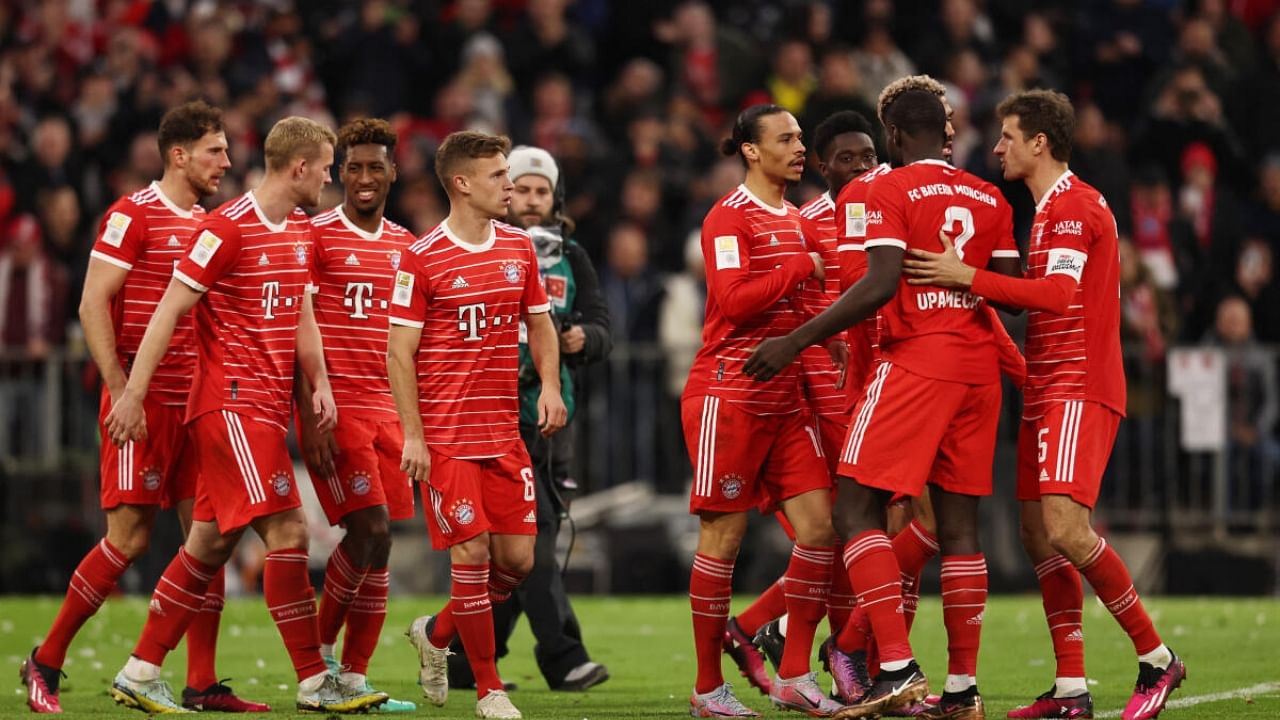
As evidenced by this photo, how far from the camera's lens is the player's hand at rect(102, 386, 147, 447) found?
28.8 ft

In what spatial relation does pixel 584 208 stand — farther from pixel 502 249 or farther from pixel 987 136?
pixel 502 249

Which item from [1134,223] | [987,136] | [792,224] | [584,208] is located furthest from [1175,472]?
[792,224]

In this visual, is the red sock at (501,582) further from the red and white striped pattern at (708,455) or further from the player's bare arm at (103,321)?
the player's bare arm at (103,321)

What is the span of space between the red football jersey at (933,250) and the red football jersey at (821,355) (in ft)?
2.55

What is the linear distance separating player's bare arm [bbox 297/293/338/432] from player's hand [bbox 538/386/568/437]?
93cm

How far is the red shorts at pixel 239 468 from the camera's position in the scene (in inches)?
345

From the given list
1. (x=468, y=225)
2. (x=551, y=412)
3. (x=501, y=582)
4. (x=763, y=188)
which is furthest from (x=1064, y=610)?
(x=468, y=225)

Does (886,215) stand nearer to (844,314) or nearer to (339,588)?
(844,314)

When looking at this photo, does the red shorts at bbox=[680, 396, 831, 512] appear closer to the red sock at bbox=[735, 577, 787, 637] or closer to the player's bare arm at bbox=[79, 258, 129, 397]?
the red sock at bbox=[735, 577, 787, 637]

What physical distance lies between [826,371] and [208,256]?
105 inches

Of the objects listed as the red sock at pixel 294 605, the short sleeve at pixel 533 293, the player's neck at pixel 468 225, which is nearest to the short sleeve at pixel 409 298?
the player's neck at pixel 468 225

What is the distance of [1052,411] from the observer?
8383mm

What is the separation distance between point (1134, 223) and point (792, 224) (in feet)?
31.5

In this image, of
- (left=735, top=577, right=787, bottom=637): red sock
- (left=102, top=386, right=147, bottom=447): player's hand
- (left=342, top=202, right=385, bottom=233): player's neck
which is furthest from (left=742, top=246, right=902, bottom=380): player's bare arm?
(left=102, top=386, right=147, bottom=447): player's hand
